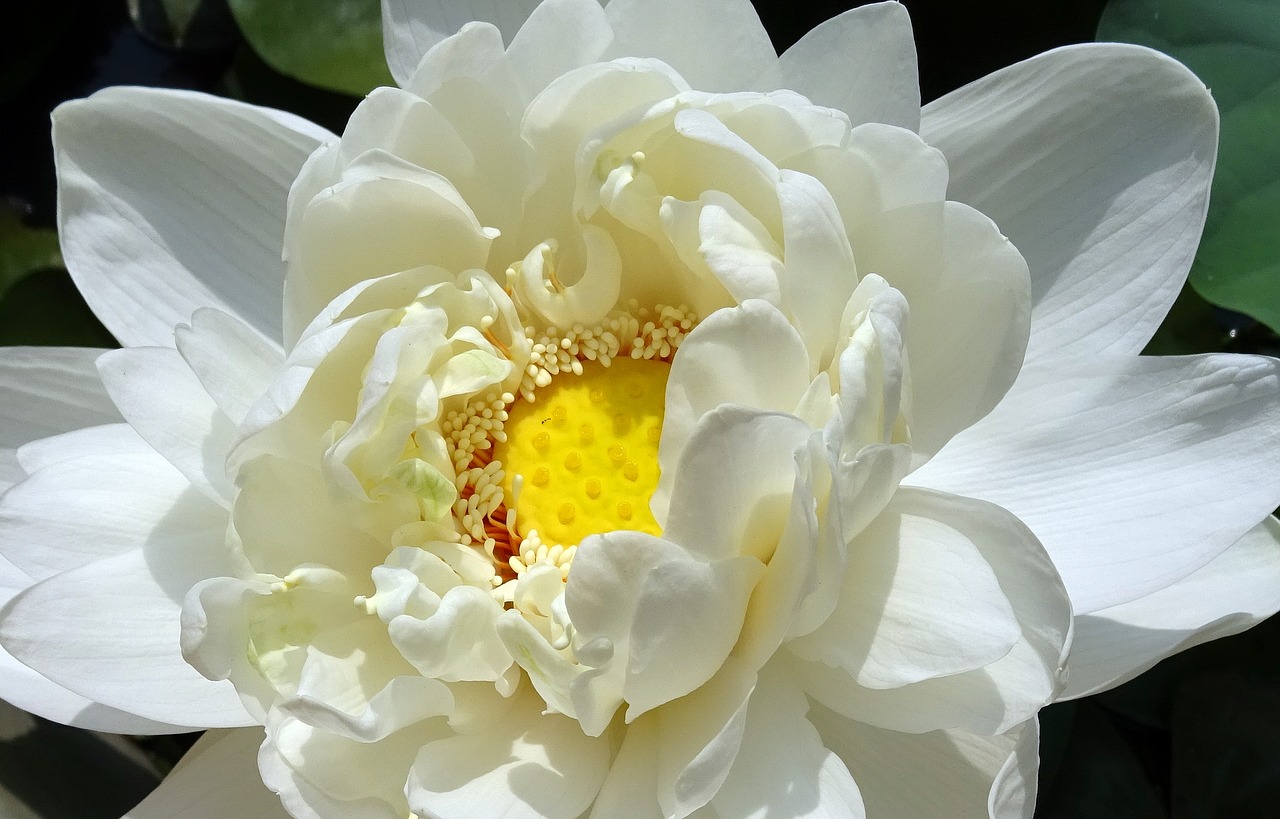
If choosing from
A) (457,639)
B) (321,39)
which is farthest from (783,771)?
(321,39)

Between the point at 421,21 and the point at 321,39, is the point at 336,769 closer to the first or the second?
the point at 421,21

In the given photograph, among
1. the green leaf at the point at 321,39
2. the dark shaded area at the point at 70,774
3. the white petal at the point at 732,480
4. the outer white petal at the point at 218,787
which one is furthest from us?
the green leaf at the point at 321,39

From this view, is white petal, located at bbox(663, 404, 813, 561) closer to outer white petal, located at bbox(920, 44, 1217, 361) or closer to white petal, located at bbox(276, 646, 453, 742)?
white petal, located at bbox(276, 646, 453, 742)

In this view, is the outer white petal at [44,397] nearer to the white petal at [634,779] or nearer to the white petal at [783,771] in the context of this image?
the white petal at [634,779]

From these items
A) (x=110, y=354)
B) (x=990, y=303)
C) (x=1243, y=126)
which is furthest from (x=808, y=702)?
(x=1243, y=126)

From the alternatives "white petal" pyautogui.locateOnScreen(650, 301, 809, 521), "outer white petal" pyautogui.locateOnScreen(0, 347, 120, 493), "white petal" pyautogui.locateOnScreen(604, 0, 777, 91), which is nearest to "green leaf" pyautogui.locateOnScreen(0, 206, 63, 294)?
"outer white petal" pyautogui.locateOnScreen(0, 347, 120, 493)

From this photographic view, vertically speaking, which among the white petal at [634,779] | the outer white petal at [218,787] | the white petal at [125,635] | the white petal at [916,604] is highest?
the white petal at [916,604]

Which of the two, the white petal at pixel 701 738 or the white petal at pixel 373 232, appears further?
the white petal at pixel 373 232

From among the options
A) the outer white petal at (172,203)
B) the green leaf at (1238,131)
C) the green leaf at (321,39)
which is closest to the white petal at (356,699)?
the outer white petal at (172,203)
